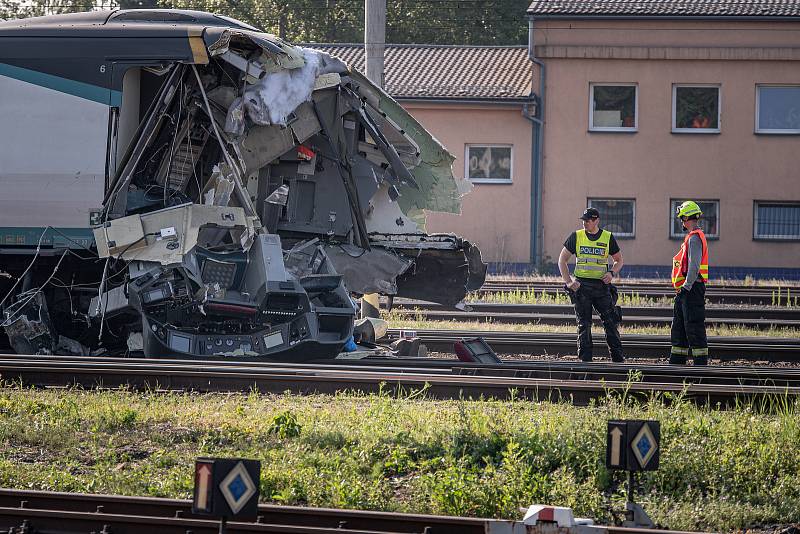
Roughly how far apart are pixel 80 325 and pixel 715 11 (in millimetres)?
22150

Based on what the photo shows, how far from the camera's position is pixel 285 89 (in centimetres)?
1171

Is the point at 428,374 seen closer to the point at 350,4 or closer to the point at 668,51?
the point at 668,51

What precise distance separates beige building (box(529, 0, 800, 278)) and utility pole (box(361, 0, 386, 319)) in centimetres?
1532

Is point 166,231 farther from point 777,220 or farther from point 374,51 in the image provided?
point 777,220

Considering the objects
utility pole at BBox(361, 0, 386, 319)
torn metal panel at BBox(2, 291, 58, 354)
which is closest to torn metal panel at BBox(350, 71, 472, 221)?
utility pole at BBox(361, 0, 386, 319)

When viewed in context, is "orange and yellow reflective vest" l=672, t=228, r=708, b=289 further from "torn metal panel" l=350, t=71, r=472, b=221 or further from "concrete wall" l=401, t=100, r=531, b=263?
"concrete wall" l=401, t=100, r=531, b=263

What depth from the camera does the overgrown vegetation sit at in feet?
20.9

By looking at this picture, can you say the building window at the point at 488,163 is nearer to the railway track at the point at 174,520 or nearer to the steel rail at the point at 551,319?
the steel rail at the point at 551,319

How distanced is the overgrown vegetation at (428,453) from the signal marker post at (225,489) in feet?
5.23

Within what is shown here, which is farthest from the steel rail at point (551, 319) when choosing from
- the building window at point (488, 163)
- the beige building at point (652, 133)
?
the building window at point (488, 163)

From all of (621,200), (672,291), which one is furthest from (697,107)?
(672,291)

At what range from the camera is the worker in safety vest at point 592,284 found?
12180mm

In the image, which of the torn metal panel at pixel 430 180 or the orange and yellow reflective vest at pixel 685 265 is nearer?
the orange and yellow reflective vest at pixel 685 265

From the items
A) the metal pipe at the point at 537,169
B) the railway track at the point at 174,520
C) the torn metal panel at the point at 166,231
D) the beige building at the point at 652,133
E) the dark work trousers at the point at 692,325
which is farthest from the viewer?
the metal pipe at the point at 537,169
